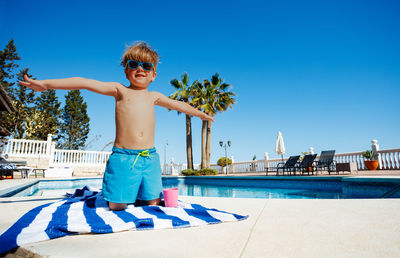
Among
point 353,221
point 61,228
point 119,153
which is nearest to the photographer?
point 61,228

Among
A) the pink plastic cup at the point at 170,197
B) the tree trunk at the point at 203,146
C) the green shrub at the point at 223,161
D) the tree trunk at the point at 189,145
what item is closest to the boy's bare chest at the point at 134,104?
the pink plastic cup at the point at 170,197

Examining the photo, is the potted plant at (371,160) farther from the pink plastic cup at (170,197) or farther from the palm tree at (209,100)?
the pink plastic cup at (170,197)

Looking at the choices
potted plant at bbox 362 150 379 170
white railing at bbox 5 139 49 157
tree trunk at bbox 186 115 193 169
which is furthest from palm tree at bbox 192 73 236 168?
white railing at bbox 5 139 49 157

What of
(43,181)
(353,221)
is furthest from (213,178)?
(353,221)

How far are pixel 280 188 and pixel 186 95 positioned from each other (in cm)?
1215

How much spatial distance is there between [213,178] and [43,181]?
7.60m

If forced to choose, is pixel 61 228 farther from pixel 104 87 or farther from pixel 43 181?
pixel 43 181

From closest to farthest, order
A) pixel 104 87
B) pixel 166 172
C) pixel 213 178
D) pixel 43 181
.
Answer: pixel 104 87 < pixel 43 181 < pixel 213 178 < pixel 166 172

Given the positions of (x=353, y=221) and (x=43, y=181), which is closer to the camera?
(x=353, y=221)

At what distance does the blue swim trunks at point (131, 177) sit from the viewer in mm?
2127

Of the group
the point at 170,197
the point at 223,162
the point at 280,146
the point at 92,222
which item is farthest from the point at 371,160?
the point at 92,222

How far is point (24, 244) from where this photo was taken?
1124 millimetres

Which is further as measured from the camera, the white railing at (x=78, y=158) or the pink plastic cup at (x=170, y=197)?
the white railing at (x=78, y=158)

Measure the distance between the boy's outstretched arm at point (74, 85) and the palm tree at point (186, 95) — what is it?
1520 centimetres
